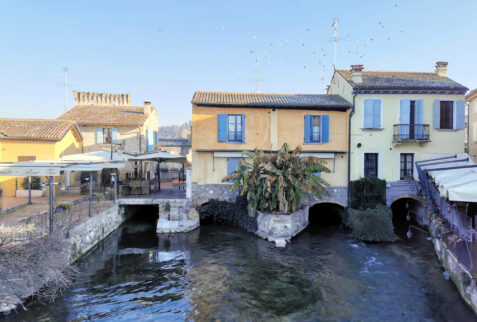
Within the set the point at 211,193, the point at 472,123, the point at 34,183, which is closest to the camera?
the point at 211,193

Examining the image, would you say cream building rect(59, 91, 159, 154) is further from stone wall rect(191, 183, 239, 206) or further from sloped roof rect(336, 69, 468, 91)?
sloped roof rect(336, 69, 468, 91)

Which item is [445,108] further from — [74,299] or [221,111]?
[74,299]

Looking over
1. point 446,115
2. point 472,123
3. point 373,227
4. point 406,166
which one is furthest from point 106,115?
point 472,123

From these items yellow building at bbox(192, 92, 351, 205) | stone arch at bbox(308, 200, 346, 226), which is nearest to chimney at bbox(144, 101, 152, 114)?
yellow building at bbox(192, 92, 351, 205)

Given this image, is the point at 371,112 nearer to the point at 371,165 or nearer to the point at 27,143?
the point at 371,165

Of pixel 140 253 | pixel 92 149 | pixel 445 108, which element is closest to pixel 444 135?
pixel 445 108

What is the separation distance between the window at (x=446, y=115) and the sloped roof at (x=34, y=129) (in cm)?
2330

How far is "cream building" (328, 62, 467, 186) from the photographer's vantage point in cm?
1839

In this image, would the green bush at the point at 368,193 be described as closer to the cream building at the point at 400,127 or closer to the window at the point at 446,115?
the cream building at the point at 400,127

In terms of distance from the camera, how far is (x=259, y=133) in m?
18.7

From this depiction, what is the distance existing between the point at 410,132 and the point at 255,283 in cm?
1365

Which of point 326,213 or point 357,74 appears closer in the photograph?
point 357,74

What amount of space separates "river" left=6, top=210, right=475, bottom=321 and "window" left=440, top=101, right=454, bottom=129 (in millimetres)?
7450

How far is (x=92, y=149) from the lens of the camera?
2530 centimetres
